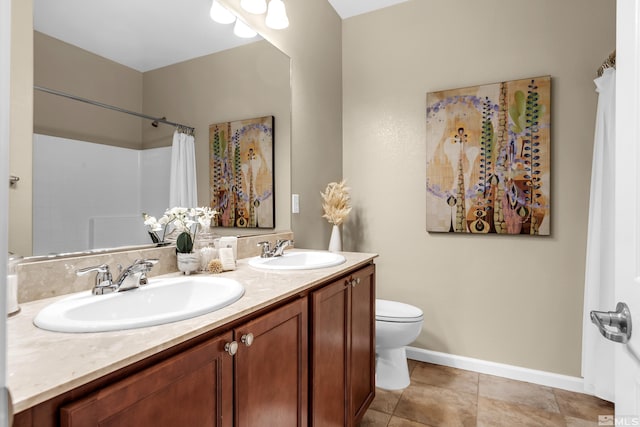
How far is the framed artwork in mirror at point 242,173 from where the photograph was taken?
1.59 meters

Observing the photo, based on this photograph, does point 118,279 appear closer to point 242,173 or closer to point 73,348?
point 73,348

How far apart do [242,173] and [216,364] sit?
1.13m

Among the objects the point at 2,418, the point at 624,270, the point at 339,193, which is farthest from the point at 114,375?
the point at 339,193

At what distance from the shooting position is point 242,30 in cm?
168

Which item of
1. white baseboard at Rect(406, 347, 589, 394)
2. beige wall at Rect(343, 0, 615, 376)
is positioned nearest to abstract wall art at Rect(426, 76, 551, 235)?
beige wall at Rect(343, 0, 615, 376)

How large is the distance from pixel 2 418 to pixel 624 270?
0.97 meters

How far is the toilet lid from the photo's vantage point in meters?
1.96

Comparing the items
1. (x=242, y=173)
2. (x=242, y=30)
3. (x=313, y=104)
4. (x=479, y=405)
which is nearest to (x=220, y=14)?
(x=242, y=30)

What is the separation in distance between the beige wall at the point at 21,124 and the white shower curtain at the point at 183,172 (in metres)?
0.46

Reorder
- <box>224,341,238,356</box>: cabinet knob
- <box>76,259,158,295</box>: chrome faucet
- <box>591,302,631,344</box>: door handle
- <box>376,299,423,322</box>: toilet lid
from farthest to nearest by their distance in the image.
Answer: <box>376,299,423,322</box>: toilet lid
<box>76,259,158,295</box>: chrome faucet
<box>224,341,238,356</box>: cabinet knob
<box>591,302,631,344</box>: door handle

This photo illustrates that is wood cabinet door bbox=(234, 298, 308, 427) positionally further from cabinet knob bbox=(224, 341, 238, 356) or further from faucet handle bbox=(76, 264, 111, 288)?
faucet handle bbox=(76, 264, 111, 288)

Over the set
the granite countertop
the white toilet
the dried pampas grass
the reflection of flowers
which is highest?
the dried pampas grass

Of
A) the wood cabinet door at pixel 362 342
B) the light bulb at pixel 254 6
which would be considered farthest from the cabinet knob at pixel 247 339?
the light bulb at pixel 254 6

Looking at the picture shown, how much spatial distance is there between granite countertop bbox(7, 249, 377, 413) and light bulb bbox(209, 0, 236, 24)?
1.33 metres
